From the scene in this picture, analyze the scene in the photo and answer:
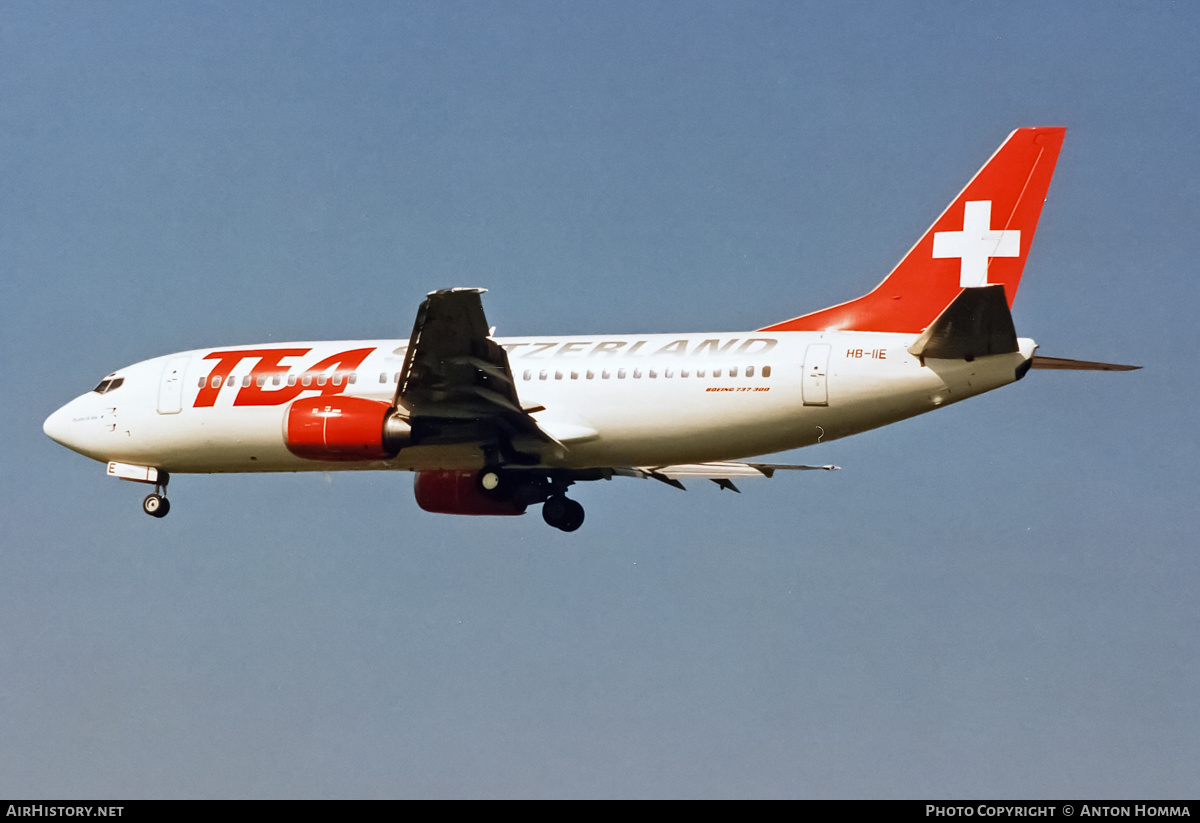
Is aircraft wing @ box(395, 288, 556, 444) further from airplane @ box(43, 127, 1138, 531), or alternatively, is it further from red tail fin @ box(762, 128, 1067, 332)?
red tail fin @ box(762, 128, 1067, 332)

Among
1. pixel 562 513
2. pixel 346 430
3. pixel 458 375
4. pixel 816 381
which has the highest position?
pixel 458 375

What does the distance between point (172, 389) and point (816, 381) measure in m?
13.9

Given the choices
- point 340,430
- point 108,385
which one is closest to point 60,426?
point 108,385

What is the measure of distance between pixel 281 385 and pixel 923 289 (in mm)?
12903

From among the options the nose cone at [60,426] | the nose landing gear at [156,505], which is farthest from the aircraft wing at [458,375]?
the nose cone at [60,426]

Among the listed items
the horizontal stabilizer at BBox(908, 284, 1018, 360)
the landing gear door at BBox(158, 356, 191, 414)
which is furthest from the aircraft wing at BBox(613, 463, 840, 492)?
the landing gear door at BBox(158, 356, 191, 414)

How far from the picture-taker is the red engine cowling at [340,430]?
31.1 m

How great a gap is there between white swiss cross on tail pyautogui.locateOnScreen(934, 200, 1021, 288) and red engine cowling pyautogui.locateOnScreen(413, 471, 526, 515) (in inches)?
414

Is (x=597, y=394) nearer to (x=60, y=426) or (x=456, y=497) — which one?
(x=456, y=497)

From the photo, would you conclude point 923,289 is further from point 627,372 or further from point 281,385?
point 281,385

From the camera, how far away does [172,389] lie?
3475 cm

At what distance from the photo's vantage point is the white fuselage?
95.8 feet

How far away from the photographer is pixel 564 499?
116 feet
